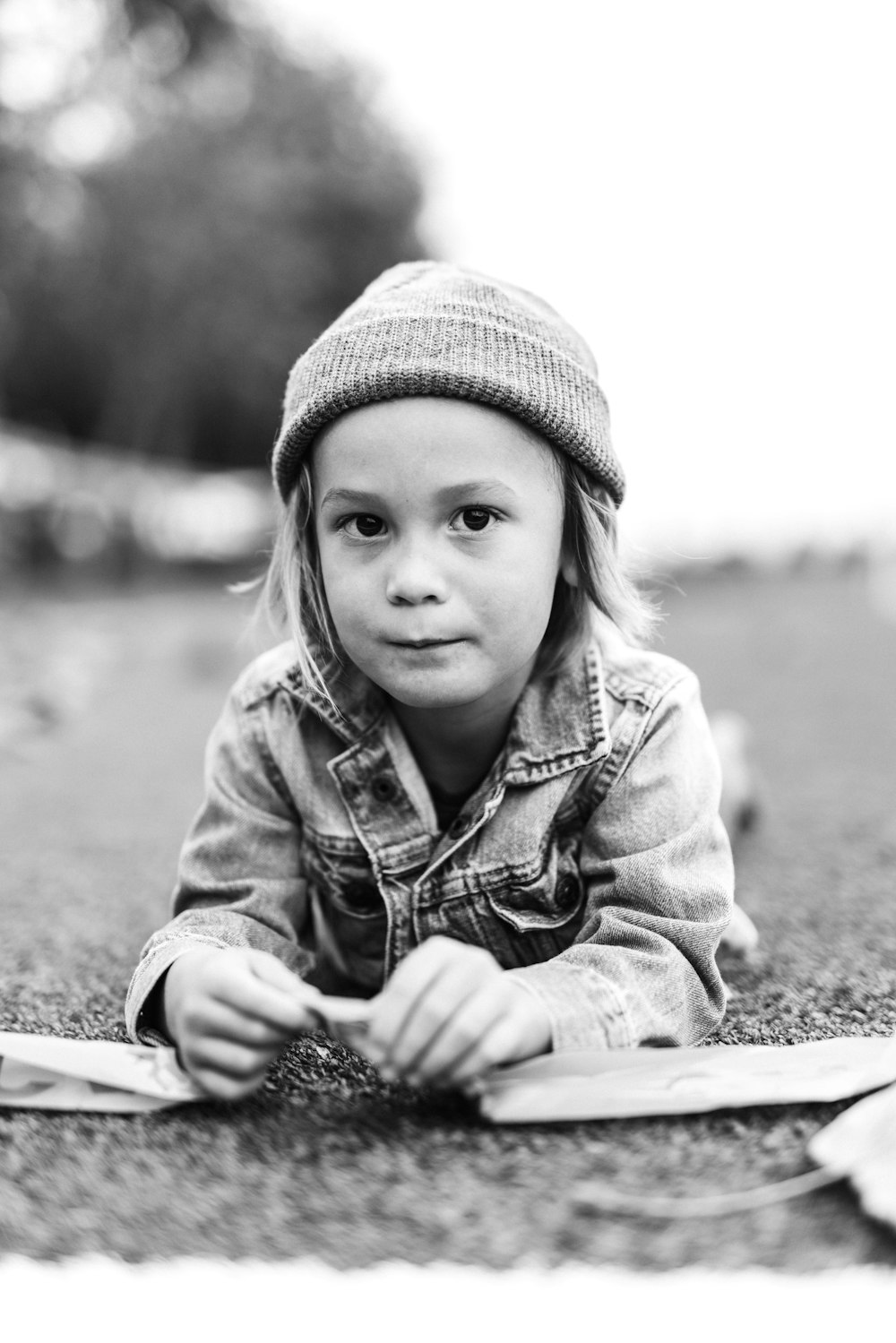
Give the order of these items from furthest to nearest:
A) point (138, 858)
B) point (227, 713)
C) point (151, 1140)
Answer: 1. point (138, 858)
2. point (227, 713)
3. point (151, 1140)

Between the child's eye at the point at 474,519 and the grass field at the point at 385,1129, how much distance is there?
53cm

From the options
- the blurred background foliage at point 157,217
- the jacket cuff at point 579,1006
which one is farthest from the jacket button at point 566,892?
the blurred background foliage at point 157,217

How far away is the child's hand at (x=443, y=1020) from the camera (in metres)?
1.09

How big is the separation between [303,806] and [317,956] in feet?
0.88

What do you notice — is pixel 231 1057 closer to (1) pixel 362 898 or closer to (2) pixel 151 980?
(2) pixel 151 980

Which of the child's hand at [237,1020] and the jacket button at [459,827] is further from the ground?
the jacket button at [459,827]

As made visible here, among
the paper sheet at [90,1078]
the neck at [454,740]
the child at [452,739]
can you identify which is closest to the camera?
the paper sheet at [90,1078]

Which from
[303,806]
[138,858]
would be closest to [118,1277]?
[303,806]

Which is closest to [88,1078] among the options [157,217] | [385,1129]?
[385,1129]

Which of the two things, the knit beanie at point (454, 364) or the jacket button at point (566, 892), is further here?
the jacket button at point (566, 892)

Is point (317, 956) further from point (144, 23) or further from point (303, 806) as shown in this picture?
point (144, 23)

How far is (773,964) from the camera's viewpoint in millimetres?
1735

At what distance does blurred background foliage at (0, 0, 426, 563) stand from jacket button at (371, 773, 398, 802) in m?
9.93

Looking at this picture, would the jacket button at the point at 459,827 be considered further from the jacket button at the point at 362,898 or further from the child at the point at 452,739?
the jacket button at the point at 362,898
